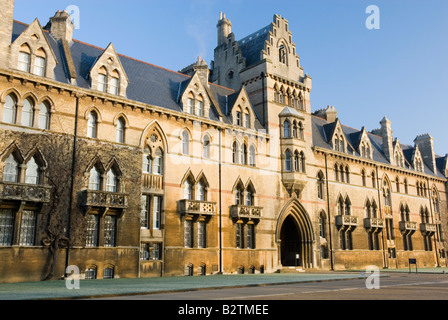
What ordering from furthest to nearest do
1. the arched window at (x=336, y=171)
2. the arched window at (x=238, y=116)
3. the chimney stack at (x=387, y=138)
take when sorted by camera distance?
the chimney stack at (x=387, y=138)
the arched window at (x=336, y=171)
the arched window at (x=238, y=116)

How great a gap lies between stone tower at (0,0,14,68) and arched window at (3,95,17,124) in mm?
1948

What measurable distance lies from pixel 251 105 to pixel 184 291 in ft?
77.8

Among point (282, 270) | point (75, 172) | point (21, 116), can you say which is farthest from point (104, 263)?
point (282, 270)

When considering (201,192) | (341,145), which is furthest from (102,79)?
(341,145)

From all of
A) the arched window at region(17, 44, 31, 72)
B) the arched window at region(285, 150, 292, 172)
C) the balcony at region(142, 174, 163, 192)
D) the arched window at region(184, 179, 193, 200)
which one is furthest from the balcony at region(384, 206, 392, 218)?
the arched window at region(17, 44, 31, 72)

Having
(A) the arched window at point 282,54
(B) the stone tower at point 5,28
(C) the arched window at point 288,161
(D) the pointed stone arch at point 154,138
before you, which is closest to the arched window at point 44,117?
(B) the stone tower at point 5,28

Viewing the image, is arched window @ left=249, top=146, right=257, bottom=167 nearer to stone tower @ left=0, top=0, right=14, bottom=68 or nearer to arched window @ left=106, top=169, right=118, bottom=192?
arched window @ left=106, top=169, right=118, bottom=192

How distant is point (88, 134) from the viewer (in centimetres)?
2814

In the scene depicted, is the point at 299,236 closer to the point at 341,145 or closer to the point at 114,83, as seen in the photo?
the point at 341,145

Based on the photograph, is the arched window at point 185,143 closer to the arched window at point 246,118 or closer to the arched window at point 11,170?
the arched window at point 246,118

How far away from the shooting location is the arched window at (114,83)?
30036 mm

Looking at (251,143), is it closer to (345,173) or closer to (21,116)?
(345,173)

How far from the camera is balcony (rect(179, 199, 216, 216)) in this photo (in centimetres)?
3102

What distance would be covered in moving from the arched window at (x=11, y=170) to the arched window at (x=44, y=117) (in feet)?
8.47
